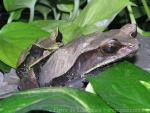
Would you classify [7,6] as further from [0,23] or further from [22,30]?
[0,23]

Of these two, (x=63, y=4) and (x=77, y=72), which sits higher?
(x=63, y=4)

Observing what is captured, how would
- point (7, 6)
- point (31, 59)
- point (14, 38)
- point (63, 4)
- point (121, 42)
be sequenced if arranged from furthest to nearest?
point (63, 4), point (7, 6), point (14, 38), point (31, 59), point (121, 42)

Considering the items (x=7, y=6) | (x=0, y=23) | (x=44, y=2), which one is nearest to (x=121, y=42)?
(x=7, y=6)

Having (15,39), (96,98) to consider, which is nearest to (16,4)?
(15,39)

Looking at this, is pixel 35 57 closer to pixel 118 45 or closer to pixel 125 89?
pixel 118 45

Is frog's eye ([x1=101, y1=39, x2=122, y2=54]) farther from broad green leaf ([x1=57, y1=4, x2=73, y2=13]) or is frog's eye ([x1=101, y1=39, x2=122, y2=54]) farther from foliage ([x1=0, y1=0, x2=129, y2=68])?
broad green leaf ([x1=57, y1=4, x2=73, y2=13])

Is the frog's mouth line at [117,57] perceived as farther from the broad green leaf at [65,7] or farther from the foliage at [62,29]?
the broad green leaf at [65,7]

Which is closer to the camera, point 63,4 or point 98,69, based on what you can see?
point 98,69
